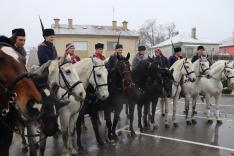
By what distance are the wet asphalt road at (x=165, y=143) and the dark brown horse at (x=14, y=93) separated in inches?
149

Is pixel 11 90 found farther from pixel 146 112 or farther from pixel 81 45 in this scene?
pixel 81 45

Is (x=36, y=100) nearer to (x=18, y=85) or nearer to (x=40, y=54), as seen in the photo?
(x=18, y=85)

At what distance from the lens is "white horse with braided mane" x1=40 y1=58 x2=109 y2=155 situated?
6.39 m

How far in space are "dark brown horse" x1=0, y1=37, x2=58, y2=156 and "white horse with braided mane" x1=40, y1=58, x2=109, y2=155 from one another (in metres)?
2.69

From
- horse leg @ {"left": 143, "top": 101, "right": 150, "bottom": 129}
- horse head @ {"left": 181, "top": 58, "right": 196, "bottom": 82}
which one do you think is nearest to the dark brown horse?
horse leg @ {"left": 143, "top": 101, "right": 150, "bottom": 129}

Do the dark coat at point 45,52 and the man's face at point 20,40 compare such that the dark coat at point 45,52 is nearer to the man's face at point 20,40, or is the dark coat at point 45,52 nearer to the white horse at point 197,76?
the man's face at point 20,40

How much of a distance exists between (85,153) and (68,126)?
3.28 ft

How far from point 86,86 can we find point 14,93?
158 inches

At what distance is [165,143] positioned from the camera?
7.88 metres

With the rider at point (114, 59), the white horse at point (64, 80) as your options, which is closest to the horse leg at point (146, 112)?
the rider at point (114, 59)

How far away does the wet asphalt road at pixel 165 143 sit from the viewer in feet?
23.1

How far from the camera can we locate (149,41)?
73688mm

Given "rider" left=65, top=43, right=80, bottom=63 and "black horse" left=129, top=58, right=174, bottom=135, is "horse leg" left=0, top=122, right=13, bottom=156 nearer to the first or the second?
"rider" left=65, top=43, right=80, bottom=63

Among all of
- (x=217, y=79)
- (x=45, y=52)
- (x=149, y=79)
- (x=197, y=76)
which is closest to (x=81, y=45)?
(x=197, y=76)
